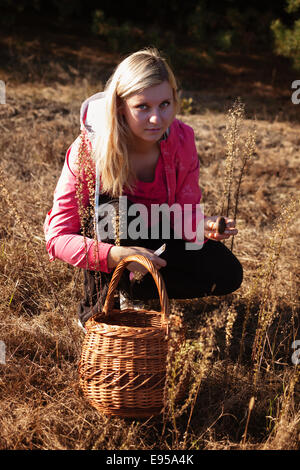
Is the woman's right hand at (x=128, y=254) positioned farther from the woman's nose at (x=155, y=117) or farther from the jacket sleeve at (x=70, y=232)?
the woman's nose at (x=155, y=117)

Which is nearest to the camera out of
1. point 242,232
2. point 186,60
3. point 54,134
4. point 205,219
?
point 205,219

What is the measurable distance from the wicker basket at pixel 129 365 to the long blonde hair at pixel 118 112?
0.50 m

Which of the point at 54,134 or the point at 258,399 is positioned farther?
the point at 54,134

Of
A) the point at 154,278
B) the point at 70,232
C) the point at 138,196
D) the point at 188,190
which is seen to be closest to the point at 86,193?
the point at 70,232

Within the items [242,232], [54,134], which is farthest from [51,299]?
[54,134]

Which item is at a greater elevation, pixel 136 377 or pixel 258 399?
pixel 136 377

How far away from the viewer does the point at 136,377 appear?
1.67m

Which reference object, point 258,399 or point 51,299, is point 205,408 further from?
point 51,299

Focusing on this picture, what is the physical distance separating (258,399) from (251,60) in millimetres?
6310

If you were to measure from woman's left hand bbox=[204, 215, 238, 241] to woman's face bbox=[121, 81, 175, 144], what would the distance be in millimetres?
430

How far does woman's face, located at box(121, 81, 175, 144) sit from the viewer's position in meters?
2.00

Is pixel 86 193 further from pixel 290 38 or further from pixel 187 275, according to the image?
pixel 290 38

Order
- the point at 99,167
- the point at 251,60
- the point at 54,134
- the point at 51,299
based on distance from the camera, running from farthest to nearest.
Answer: the point at 251,60 < the point at 54,134 < the point at 51,299 < the point at 99,167

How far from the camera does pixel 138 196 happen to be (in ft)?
7.61
